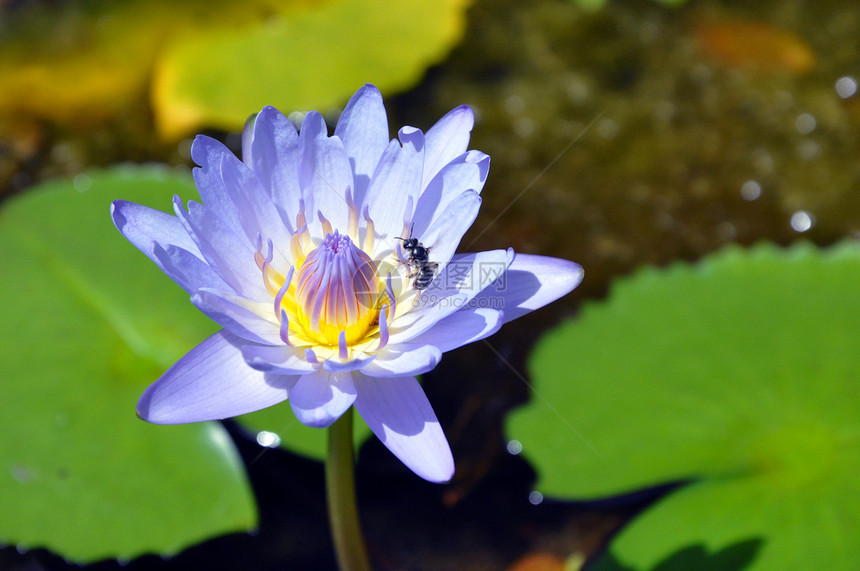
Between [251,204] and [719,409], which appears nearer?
[251,204]

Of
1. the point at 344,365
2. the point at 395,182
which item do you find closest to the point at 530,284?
the point at 395,182

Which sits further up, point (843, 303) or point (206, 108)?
point (206, 108)

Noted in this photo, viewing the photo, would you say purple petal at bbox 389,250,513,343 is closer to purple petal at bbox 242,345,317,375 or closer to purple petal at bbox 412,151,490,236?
purple petal at bbox 412,151,490,236

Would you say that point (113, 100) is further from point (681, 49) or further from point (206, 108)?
point (681, 49)

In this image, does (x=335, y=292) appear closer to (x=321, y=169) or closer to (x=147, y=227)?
(x=321, y=169)

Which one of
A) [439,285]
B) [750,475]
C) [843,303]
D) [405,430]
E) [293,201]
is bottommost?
[750,475]

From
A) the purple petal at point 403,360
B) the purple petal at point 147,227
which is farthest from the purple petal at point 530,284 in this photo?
the purple petal at point 147,227

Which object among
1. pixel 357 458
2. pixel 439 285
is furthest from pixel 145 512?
pixel 439 285
